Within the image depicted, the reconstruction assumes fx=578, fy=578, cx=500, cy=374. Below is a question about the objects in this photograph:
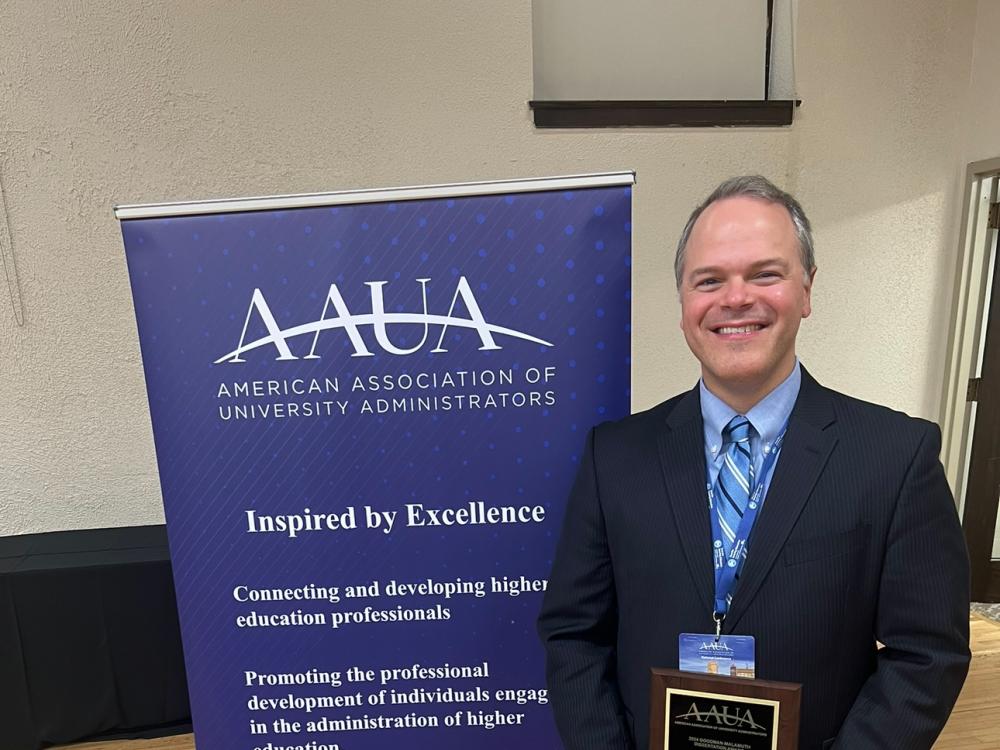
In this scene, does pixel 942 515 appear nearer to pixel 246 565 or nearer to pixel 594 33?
pixel 246 565

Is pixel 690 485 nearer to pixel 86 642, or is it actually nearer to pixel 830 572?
pixel 830 572

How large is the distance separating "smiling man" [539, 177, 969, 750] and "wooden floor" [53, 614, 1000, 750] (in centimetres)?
187

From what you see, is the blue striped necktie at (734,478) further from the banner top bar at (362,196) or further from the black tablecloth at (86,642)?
the black tablecloth at (86,642)

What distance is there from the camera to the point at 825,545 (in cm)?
89

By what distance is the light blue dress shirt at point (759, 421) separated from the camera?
3.20 feet

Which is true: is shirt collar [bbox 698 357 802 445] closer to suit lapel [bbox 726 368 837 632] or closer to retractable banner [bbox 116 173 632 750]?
suit lapel [bbox 726 368 837 632]

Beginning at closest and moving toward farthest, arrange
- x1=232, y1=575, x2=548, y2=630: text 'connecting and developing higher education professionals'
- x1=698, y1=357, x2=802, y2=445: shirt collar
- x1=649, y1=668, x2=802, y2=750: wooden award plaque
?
x1=649, y1=668, x2=802, y2=750: wooden award plaque → x1=698, y1=357, x2=802, y2=445: shirt collar → x1=232, y1=575, x2=548, y2=630: text 'connecting and developing higher education professionals'

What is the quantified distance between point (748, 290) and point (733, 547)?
42 centimetres

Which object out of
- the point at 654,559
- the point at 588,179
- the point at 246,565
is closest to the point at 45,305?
the point at 246,565

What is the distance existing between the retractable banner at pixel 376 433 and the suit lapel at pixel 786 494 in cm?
48

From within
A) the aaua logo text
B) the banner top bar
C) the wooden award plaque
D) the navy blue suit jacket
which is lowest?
the wooden award plaque

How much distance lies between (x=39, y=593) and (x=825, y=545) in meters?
2.60

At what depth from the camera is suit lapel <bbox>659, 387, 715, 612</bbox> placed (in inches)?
37.1

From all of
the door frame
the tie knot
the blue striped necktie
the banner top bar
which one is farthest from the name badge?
the door frame
